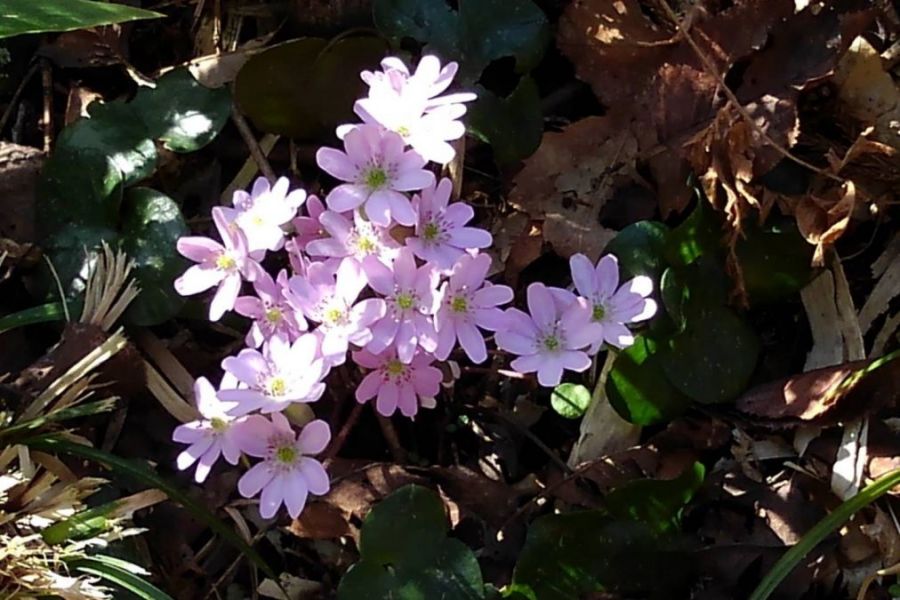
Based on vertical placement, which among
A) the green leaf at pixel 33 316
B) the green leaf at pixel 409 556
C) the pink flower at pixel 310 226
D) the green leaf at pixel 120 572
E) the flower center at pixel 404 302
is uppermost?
the pink flower at pixel 310 226

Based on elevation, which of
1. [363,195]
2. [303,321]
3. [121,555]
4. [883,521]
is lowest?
[121,555]

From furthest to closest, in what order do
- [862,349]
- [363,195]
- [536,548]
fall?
[862,349]
[536,548]
[363,195]

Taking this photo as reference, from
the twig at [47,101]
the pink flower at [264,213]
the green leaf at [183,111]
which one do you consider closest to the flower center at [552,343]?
the pink flower at [264,213]

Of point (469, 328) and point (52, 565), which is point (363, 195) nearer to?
point (469, 328)

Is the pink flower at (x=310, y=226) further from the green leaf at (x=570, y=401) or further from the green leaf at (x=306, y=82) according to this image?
the green leaf at (x=570, y=401)

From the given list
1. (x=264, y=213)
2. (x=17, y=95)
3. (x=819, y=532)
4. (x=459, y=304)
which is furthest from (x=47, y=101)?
(x=819, y=532)

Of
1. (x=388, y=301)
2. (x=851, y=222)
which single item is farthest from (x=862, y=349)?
(x=388, y=301)

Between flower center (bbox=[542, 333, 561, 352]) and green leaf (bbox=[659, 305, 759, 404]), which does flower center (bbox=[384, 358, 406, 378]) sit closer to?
flower center (bbox=[542, 333, 561, 352])
